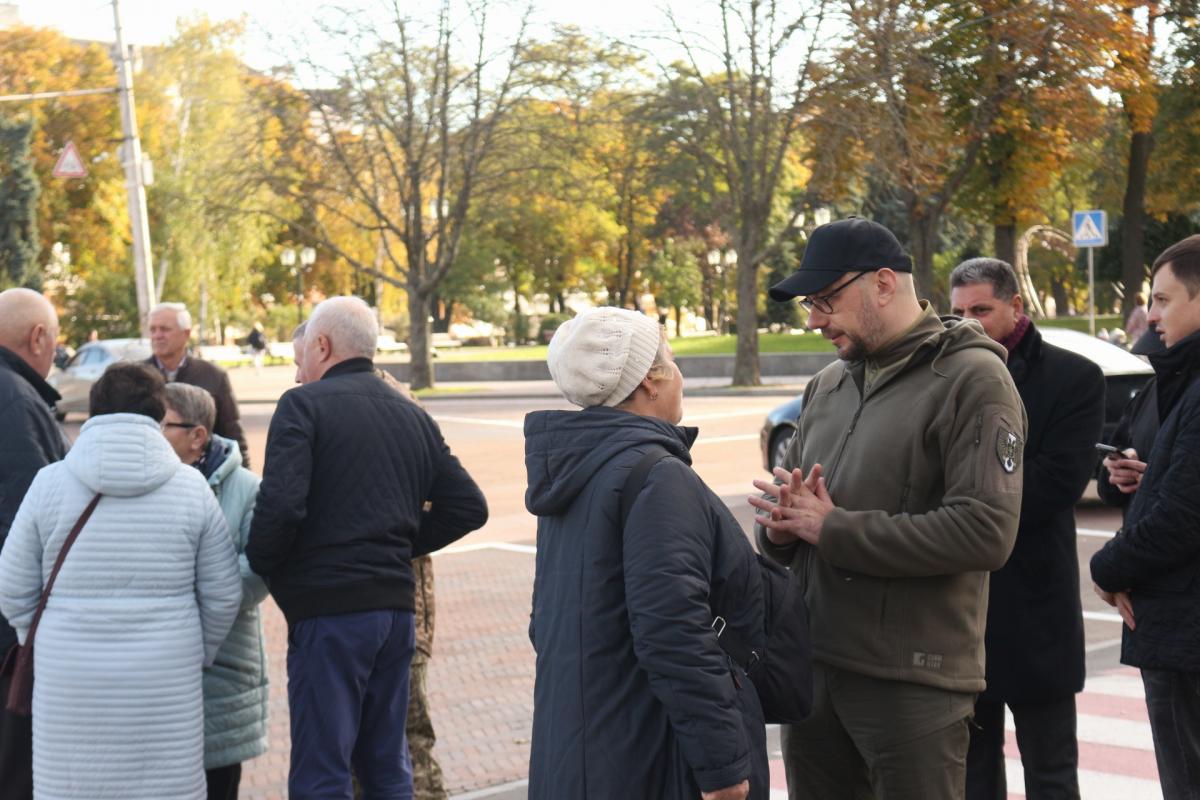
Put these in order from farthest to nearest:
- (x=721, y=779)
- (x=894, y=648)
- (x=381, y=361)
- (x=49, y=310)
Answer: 1. (x=381, y=361)
2. (x=49, y=310)
3. (x=894, y=648)
4. (x=721, y=779)

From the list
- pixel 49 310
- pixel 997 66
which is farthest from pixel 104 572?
pixel 997 66

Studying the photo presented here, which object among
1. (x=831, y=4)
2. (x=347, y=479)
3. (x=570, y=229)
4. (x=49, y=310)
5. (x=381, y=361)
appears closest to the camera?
(x=347, y=479)

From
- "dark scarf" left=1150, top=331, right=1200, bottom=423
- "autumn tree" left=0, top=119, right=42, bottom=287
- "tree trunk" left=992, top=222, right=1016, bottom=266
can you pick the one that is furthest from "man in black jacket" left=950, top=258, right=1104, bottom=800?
"autumn tree" left=0, top=119, right=42, bottom=287

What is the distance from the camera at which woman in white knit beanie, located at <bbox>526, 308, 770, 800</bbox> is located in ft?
9.42

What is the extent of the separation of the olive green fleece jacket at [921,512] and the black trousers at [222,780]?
2.05m

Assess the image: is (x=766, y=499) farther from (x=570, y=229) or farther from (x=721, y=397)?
(x=570, y=229)

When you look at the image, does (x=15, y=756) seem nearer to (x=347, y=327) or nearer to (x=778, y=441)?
(x=347, y=327)

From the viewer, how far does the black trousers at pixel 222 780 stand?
4461 mm

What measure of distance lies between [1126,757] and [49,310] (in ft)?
14.6

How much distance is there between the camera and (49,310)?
4922 mm

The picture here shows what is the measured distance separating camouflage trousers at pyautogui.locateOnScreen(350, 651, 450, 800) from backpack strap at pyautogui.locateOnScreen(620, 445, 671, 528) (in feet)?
8.03

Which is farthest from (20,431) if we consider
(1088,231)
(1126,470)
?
(1088,231)

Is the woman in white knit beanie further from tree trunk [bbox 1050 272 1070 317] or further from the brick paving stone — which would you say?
tree trunk [bbox 1050 272 1070 317]

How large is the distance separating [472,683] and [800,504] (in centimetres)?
454
